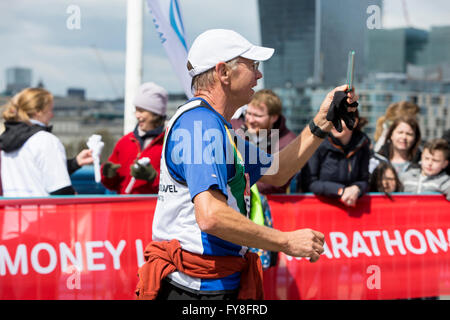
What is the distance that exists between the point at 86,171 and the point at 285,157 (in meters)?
4.50

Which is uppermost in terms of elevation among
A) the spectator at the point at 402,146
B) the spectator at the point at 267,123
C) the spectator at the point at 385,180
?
the spectator at the point at 267,123

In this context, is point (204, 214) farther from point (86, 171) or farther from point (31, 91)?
point (86, 171)

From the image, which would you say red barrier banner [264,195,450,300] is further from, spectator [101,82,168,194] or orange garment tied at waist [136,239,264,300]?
orange garment tied at waist [136,239,264,300]

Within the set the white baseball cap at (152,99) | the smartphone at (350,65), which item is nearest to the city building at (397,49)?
the white baseball cap at (152,99)

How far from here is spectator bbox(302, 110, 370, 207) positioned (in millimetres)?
4691

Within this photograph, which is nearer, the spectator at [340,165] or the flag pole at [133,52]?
the spectator at [340,165]

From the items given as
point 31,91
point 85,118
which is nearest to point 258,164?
point 31,91

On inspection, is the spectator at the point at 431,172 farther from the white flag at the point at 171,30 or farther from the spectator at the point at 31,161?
the spectator at the point at 31,161

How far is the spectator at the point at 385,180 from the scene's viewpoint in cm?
507

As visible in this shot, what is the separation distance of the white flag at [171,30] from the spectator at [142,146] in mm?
528

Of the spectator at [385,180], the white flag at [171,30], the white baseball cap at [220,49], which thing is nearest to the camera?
the white baseball cap at [220,49]

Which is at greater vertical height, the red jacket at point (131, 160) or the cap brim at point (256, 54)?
the cap brim at point (256, 54)

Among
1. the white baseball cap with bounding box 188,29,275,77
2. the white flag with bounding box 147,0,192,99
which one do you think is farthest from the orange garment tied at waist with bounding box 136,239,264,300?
the white flag with bounding box 147,0,192,99

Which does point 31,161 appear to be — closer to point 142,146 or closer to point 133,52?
point 142,146
